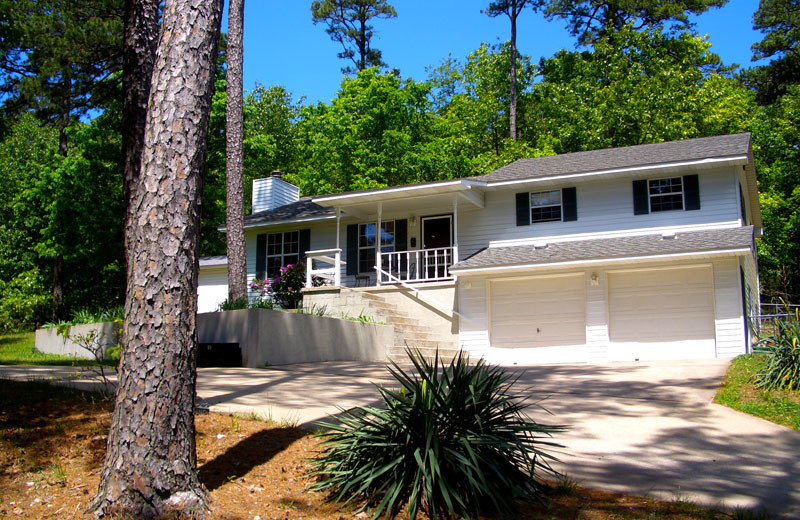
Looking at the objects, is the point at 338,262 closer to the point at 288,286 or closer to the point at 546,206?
the point at 288,286

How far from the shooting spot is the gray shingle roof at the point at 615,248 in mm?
14125

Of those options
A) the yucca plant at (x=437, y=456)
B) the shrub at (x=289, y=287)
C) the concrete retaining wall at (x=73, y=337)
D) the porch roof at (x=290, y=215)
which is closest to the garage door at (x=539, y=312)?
the shrub at (x=289, y=287)

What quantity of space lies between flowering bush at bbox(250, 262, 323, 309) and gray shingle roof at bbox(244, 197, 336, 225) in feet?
6.24

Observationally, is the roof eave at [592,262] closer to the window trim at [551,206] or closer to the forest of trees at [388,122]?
the window trim at [551,206]

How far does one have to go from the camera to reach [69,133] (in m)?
24.3

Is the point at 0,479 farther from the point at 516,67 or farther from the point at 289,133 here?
the point at 289,133

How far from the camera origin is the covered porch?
1772cm

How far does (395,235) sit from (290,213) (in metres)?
4.06

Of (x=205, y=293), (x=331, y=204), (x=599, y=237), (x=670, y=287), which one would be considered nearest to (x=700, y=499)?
(x=670, y=287)

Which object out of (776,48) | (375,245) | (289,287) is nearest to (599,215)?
(375,245)

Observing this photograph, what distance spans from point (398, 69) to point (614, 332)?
77.0 feet

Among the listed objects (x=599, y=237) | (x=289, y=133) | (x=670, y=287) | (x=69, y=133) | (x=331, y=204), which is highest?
(x=289, y=133)

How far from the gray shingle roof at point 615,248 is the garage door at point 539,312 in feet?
2.41

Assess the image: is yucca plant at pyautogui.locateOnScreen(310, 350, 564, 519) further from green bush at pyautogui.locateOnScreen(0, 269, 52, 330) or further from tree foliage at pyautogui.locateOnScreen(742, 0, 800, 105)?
tree foliage at pyautogui.locateOnScreen(742, 0, 800, 105)
